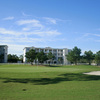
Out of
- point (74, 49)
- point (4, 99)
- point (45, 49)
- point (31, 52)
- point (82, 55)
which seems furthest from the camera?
point (45, 49)

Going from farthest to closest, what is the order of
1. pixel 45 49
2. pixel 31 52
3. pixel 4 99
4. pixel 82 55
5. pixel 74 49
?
pixel 45 49 → pixel 82 55 → pixel 74 49 → pixel 31 52 → pixel 4 99

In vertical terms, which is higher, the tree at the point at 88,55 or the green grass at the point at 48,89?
the tree at the point at 88,55

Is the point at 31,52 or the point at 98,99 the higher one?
the point at 31,52

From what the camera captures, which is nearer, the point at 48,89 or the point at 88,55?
the point at 48,89

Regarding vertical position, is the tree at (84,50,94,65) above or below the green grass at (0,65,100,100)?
above

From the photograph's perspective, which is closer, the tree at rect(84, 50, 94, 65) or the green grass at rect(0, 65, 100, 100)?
the green grass at rect(0, 65, 100, 100)

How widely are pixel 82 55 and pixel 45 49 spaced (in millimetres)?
37344

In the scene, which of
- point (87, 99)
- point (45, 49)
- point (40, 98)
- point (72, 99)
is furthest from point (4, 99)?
point (45, 49)

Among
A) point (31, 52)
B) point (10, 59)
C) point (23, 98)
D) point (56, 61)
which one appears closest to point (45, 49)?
point (56, 61)

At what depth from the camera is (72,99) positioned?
7.13 metres

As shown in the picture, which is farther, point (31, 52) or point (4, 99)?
point (31, 52)

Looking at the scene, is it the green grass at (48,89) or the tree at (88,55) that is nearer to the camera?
the green grass at (48,89)

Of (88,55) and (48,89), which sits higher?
(88,55)

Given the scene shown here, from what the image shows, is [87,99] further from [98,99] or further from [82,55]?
[82,55]
